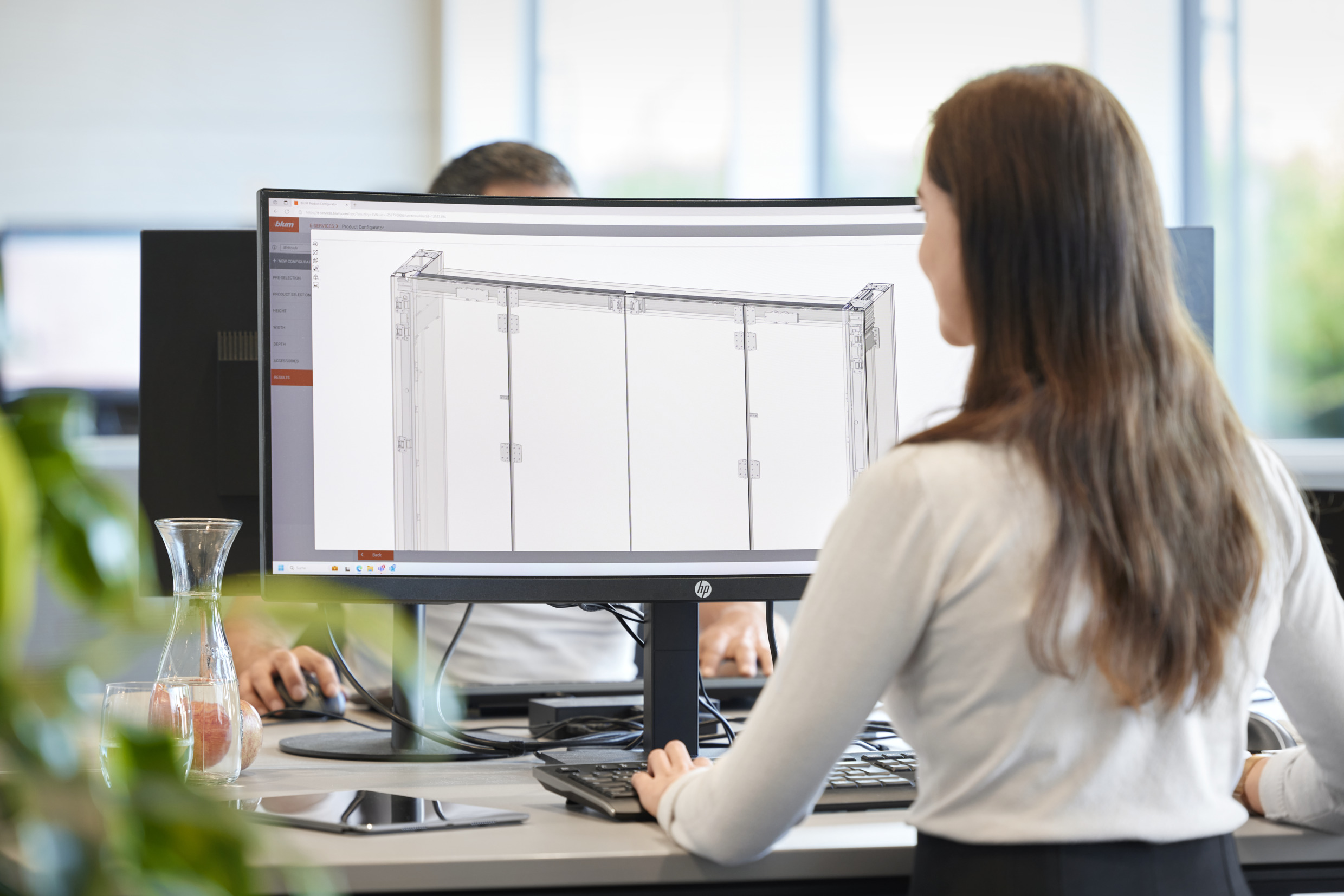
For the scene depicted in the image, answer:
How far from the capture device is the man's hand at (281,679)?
1.39 m

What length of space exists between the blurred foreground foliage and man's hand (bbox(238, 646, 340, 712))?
45.6 inches

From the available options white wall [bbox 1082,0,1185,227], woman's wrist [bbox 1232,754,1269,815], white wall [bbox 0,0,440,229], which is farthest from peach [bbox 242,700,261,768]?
white wall [bbox 1082,0,1185,227]

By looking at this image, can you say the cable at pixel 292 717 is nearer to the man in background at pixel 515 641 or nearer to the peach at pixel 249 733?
the man in background at pixel 515 641

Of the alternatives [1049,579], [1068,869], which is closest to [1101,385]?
[1049,579]

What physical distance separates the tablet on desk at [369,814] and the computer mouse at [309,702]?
48cm

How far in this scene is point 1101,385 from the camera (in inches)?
29.4

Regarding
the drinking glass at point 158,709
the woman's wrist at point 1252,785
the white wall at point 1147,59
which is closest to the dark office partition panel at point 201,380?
the drinking glass at point 158,709

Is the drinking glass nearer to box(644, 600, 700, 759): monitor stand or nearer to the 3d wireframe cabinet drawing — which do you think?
the 3d wireframe cabinet drawing

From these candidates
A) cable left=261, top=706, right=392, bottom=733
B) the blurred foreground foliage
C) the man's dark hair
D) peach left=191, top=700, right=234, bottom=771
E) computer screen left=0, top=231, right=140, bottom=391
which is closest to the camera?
the blurred foreground foliage

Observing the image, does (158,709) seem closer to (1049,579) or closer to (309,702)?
(309,702)

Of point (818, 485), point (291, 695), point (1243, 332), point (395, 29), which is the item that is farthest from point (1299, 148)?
point (291, 695)

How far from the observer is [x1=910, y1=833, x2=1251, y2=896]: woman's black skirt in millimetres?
718

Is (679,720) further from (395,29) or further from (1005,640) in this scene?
(395,29)

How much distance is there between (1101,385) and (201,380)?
2.97ft
